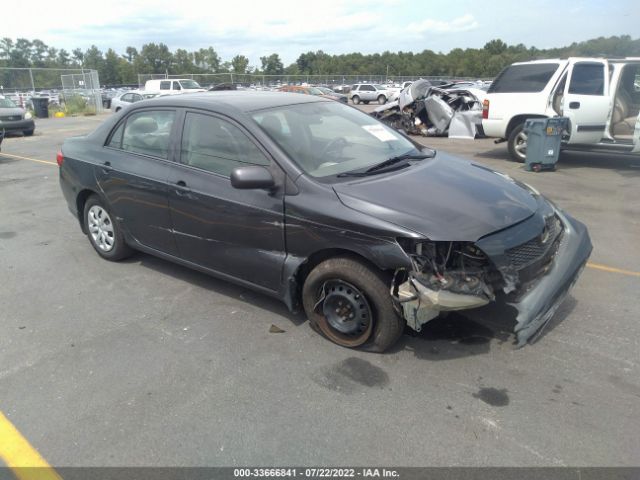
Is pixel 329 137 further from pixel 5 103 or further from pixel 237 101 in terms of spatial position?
pixel 5 103

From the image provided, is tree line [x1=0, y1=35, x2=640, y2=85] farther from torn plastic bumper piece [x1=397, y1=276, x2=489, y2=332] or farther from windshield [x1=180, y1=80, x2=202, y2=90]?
torn plastic bumper piece [x1=397, y1=276, x2=489, y2=332]

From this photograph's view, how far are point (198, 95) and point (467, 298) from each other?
117 inches

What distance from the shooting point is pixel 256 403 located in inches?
114

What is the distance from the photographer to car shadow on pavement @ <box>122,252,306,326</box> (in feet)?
13.1

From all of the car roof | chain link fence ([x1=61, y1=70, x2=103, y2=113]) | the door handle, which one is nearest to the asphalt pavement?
the door handle

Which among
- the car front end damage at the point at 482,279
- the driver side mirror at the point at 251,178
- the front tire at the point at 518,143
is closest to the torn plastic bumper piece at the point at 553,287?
the car front end damage at the point at 482,279

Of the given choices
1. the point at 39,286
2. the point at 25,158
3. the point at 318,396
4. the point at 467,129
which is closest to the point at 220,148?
the point at 318,396

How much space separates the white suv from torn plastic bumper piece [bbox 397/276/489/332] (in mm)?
37925

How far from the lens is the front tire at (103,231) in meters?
4.88

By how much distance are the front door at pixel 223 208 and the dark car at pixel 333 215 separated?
0.01 metres

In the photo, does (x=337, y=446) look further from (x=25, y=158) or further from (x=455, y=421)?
(x=25, y=158)

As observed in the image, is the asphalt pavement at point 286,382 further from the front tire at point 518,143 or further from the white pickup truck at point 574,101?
the front tire at point 518,143

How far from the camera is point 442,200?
10.5 ft

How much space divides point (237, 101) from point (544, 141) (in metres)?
7.16
